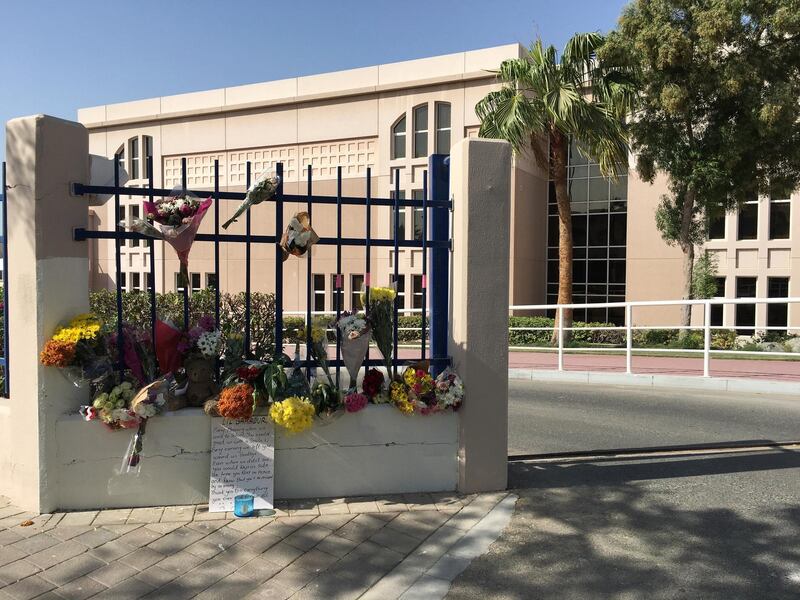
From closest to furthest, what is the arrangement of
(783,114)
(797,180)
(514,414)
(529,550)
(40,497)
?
(529,550) < (40,497) < (514,414) < (783,114) < (797,180)

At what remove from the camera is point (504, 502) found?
443 centimetres

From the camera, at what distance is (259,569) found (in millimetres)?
3410

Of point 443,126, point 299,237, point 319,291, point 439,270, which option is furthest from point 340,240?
point 319,291

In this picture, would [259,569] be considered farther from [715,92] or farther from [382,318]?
[715,92]

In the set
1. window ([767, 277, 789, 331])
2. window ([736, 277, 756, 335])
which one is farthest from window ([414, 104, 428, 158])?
window ([767, 277, 789, 331])

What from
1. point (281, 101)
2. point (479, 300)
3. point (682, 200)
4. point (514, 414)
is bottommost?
point (514, 414)

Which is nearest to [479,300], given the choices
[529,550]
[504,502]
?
[504,502]

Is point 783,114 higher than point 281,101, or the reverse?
point 281,101

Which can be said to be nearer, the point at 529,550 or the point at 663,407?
the point at 529,550

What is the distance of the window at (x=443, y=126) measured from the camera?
23.1 m

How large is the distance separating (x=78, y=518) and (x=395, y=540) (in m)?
2.10

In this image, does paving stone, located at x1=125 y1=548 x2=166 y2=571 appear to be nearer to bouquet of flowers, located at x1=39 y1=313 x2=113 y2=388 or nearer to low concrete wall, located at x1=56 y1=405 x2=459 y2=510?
low concrete wall, located at x1=56 y1=405 x2=459 y2=510

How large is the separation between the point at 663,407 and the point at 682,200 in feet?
32.2

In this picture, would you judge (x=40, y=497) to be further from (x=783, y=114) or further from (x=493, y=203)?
(x=783, y=114)
